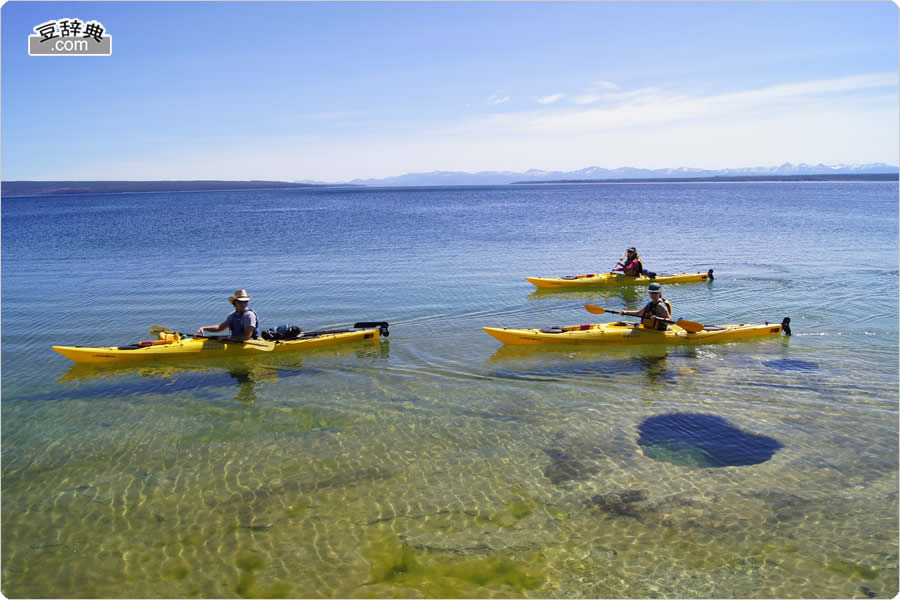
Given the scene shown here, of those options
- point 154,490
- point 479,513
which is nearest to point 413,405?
point 479,513

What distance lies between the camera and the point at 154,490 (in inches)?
316

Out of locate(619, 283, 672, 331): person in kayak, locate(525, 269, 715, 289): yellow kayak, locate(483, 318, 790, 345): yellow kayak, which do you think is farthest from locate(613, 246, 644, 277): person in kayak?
locate(619, 283, 672, 331): person in kayak

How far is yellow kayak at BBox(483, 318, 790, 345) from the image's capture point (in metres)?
14.5

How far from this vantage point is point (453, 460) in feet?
28.9

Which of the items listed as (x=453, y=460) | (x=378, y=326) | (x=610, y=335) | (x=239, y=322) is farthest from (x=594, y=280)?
(x=453, y=460)

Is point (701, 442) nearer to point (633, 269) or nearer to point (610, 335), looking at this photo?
point (610, 335)

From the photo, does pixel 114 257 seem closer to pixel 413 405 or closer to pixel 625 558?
pixel 413 405

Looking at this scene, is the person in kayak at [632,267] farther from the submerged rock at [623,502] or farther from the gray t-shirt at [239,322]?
the submerged rock at [623,502]

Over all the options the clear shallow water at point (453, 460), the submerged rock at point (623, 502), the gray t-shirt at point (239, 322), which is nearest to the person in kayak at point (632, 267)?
the clear shallow water at point (453, 460)

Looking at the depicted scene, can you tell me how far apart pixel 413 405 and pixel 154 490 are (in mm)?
4641

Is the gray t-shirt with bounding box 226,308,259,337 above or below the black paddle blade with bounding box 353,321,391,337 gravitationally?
above

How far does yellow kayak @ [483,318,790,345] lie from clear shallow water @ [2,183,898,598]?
392 mm

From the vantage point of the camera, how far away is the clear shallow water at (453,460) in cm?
646

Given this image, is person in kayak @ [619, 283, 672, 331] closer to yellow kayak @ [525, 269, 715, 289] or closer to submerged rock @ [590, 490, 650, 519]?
yellow kayak @ [525, 269, 715, 289]
